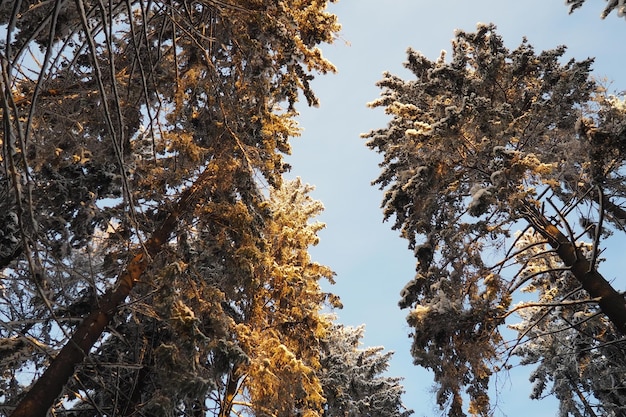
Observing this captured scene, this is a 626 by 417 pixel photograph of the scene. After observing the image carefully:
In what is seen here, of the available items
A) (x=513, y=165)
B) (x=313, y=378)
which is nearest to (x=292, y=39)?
(x=513, y=165)

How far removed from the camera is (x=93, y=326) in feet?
20.0

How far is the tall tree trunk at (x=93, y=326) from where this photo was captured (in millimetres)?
5430

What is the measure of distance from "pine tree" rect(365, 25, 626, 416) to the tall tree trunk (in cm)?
421

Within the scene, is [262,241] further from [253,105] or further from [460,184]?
[460,184]

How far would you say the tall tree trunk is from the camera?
5.43 metres

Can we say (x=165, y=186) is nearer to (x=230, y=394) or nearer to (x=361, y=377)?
(x=230, y=394)

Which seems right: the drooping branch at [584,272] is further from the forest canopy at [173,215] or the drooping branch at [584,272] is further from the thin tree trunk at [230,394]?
the thin tree trunk at [230,394]

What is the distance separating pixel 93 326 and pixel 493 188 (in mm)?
6246

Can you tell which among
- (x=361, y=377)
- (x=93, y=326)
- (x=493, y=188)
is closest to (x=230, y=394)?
(x=93, y=326)

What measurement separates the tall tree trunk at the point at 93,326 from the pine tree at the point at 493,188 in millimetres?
4207

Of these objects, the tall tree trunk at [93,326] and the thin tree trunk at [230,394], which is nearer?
the tall tree trunk at [93,326]

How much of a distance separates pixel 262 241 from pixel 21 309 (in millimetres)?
4837

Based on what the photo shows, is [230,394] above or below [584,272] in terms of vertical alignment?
below

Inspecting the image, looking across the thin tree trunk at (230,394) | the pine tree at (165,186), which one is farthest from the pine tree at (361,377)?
the pine tree at (165,186)
